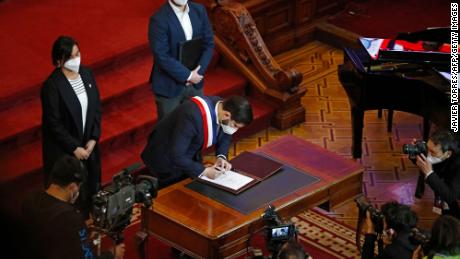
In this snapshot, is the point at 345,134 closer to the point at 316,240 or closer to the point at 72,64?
the point at 316,240

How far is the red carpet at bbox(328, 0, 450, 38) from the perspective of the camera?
8.27 metres

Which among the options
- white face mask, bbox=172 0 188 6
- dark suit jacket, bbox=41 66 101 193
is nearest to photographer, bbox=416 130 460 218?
white face mask, bbox=172 0 188 6

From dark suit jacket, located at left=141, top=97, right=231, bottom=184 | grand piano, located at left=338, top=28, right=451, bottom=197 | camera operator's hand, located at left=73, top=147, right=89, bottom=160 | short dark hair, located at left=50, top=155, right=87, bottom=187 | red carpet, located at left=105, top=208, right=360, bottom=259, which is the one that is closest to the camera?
short dark hair, located at left=50, top=155, right=87, bottom=187

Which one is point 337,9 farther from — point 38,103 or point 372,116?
point 38,103

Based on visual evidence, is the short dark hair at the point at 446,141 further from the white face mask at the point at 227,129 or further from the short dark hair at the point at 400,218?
the white face mask at the point at 227,129

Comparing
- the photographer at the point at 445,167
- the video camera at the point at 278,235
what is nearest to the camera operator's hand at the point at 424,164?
the photographer at the point at 445,167

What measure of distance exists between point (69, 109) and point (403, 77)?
2.49 metres

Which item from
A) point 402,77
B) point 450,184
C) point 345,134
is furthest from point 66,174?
point 345,134

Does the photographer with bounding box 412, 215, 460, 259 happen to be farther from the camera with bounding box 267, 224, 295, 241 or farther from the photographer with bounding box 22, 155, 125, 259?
the photographer with bounding box 22, 155, 125, 259

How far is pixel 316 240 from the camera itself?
5277 millimetres

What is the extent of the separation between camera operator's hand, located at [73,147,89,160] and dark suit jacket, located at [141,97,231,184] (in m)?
0.53

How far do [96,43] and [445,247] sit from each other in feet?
13.6

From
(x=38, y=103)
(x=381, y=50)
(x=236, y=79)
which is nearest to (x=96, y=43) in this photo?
(x=38, y=103)

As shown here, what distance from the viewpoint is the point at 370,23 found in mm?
8445
